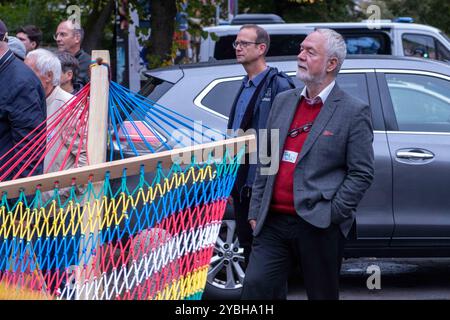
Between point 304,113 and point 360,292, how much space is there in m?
3.41

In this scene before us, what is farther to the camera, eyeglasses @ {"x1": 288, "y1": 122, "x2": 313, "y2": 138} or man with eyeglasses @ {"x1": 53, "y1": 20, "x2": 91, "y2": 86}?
man with eyeglasses @ {"x1": 53, "y1": 20, "x2": 91, "y2": 86}

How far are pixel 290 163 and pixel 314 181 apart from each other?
0.66ft

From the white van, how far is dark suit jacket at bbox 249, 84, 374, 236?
9.48m

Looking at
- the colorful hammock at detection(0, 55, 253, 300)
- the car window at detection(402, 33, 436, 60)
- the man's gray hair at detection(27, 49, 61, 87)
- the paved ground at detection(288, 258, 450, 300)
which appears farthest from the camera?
the car window at detection(402, 33, 436, 60)

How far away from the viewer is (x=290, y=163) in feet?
17.3

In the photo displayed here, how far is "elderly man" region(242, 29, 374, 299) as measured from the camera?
16.8 feet

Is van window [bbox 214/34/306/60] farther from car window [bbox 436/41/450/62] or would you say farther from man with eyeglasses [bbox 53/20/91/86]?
man with eyeglasses [bbox 53/20/91/86]

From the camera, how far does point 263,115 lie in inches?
249

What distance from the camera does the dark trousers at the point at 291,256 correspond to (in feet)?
16.9

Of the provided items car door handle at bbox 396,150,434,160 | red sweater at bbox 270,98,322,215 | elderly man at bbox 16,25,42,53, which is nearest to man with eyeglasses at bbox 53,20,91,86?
elderly man at bbox 16,25,42,53

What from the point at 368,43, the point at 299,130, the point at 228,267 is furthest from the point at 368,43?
the point at 299,130

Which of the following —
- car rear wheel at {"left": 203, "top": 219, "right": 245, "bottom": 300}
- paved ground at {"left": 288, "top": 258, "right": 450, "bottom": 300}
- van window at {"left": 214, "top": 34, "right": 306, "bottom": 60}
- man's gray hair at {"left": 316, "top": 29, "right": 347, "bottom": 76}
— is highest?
man's gray hair at {"left": 316, "top": 29, "right": 347, "bottom": 76}

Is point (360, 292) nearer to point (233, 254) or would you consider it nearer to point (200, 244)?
point (233, 254)

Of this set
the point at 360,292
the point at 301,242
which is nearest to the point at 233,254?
the point at 360,292
